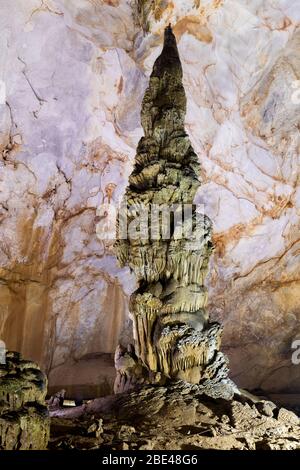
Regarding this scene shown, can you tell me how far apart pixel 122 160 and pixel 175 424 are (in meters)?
8.59

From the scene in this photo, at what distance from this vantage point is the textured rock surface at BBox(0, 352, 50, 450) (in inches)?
→ 163

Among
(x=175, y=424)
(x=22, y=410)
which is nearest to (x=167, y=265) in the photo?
(x=175, y=424)

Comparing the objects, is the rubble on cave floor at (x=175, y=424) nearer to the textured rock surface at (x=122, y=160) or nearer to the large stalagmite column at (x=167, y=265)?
the large stalagmite column at (x=167, y=265)

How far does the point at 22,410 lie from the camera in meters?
4.41

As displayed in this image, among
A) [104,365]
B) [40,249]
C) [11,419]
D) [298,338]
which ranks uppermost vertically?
[40,249]

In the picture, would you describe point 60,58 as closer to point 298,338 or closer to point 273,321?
point 273,321

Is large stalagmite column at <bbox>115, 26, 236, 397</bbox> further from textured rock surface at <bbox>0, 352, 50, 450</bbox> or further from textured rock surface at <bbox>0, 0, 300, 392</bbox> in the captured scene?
textured rock surface at <bbox>0, 352, 50, 450</bbox>

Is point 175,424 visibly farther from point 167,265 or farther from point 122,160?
point 122,160

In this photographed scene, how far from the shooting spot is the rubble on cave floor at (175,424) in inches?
219

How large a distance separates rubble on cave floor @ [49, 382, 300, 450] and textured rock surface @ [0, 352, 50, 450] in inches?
28.1

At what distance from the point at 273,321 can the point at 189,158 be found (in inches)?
339

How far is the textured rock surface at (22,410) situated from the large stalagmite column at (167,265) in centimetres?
352

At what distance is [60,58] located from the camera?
37.7 feet

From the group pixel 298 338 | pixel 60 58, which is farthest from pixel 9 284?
pixel 298 338
